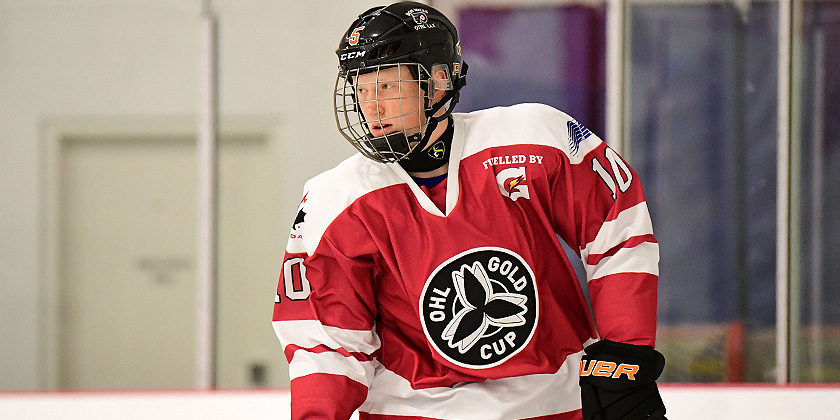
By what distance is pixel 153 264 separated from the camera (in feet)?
11.6

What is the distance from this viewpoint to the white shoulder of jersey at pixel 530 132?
1243mm

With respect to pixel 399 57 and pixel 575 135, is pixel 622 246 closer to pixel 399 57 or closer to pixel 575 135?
pixel 575 135

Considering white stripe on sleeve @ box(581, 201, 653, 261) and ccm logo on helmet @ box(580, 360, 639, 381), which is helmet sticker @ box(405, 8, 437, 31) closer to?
white stripe on sleeve @ box(581, 201, 653, 261)

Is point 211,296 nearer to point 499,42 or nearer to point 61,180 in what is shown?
point 61,180

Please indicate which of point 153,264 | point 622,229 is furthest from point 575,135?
point 153,264

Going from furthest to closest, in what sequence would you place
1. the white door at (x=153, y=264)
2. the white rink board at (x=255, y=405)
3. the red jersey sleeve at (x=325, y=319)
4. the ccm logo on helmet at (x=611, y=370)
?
the white door at (x=153, y=264) < the white rink board at (x=255, y=405) < the red jersey sleeve at (x=325, y=319) < the ccm logo on helmet at (x=611, y=370)

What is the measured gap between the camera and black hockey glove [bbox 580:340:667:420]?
3.68 feet

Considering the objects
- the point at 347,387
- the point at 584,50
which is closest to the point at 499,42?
the point at 584,50

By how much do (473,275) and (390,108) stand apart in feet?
1.01

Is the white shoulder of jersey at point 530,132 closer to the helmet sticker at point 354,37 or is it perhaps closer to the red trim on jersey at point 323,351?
the helmet sticker at point 354,37

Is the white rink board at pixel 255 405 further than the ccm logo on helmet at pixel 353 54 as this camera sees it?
Yes

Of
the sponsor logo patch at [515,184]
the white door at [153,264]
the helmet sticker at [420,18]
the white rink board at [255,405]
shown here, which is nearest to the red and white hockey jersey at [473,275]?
the sponsor logo patch at [515,184]

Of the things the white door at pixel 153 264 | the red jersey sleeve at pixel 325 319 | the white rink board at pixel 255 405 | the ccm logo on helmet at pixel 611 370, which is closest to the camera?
the ccm logo on helmet at pixel 611 370

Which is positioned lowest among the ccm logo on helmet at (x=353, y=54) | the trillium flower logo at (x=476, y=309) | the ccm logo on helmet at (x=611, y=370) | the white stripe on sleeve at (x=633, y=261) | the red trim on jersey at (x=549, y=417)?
the red trim on jersey at (x=549, y=417)
